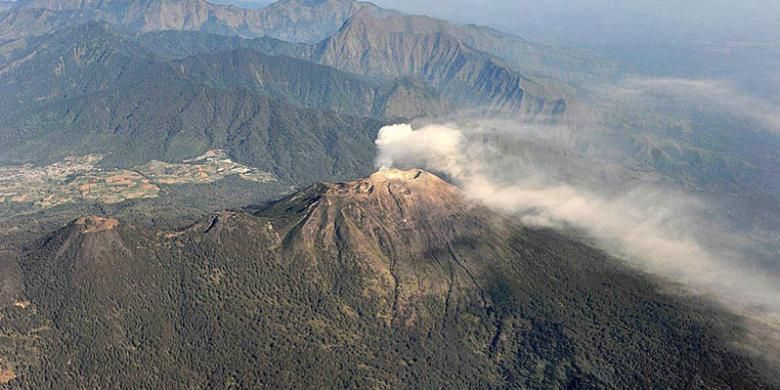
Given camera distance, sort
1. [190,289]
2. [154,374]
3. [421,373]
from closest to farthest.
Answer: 1. [154,374]
2. [421,373]
3. [190,289]

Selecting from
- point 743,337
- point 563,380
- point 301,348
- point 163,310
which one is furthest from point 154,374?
point 743,337

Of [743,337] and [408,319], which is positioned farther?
[408,319]

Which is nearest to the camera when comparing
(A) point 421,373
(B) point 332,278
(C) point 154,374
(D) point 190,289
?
(C) point 154,374

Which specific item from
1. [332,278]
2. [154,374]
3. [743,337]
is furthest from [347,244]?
[743,337]

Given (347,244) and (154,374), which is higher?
(347,244)

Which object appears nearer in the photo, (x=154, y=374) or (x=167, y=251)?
(x=154, y=374)

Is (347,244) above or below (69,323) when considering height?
above

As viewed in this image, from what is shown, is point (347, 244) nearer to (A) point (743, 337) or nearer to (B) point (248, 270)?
(B) point (248, 270)

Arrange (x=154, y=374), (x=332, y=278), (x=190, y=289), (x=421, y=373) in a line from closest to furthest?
(x=154, y=374) < (x=421, y=373) < (x=190, y=289) < (x=332, y=278)

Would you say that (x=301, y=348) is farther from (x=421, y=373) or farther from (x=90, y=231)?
(x=90, y=231)
